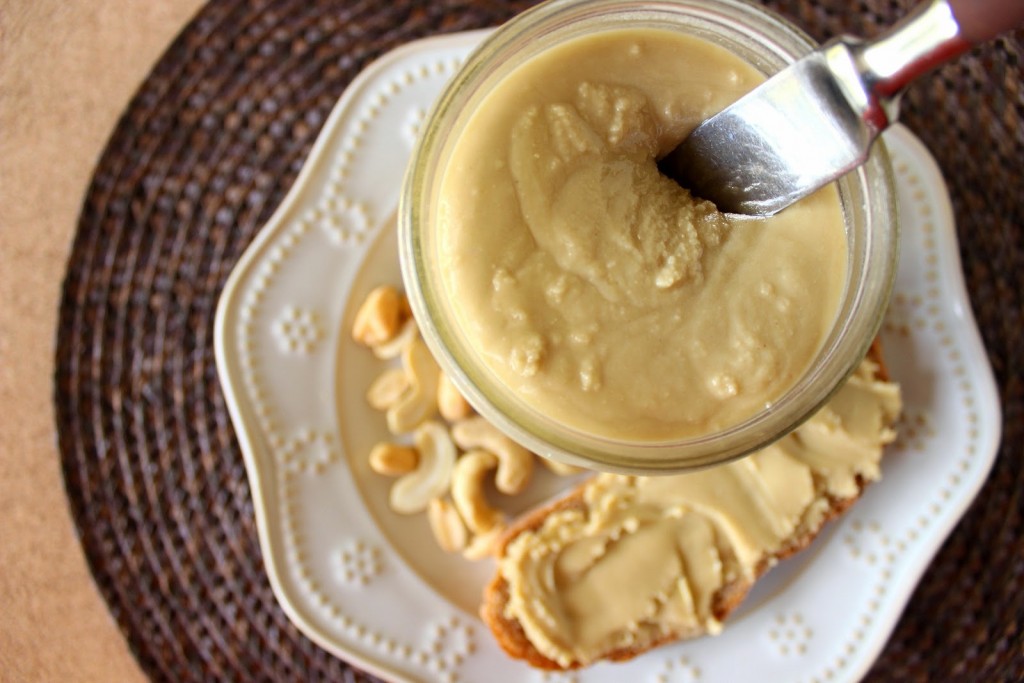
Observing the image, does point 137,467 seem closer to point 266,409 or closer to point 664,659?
point 266,409

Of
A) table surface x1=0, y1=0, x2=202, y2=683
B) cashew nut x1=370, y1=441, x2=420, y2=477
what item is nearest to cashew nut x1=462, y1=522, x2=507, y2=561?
cashew nut x1=370, y1=441, x2=420, y2=477

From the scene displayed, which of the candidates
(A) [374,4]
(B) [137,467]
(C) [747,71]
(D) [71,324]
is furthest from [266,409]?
(C) [747,71]

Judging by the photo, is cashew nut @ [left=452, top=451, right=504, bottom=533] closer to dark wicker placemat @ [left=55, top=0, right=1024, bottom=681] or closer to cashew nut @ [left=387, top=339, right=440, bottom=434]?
cashew nut @ [left=387, top=339, right=440, bottom=434]

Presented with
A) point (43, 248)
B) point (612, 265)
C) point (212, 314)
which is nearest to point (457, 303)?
point (612, 265)

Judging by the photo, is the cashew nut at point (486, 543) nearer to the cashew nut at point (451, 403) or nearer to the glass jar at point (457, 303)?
the cashew nut at point (451, 403)

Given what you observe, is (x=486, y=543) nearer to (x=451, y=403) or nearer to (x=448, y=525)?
(x=448, y=525)

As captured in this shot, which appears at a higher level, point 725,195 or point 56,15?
point 56,15

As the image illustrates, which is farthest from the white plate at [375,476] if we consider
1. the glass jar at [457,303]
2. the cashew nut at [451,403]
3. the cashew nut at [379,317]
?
the glass jar at [457,303]
